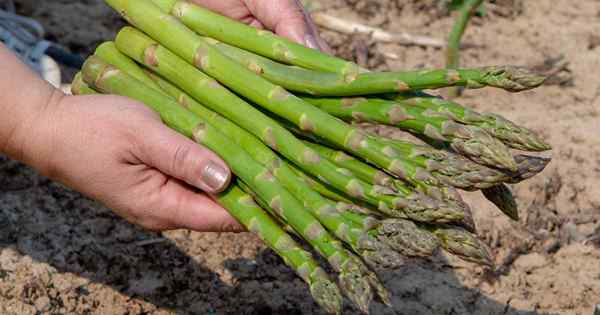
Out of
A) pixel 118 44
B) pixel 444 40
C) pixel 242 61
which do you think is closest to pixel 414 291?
pixel 242 61

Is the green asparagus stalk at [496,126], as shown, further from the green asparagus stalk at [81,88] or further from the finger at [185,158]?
the green asparagus stalk at [81,88]

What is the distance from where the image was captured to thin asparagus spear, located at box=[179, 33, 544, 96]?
2391mm

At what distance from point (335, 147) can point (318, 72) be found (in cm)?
27

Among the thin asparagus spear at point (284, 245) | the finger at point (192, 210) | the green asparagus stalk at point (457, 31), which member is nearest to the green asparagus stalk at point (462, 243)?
the thin asparagus spear at point (284, 245)

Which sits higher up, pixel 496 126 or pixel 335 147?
pixel 496 126

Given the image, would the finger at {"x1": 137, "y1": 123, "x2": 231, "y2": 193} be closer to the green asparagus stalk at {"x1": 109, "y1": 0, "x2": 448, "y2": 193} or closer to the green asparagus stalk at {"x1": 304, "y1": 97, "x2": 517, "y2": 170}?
the green asparagus stalk at {"x1": 109, "y1": 0, "x2": 448, "y2": 193}

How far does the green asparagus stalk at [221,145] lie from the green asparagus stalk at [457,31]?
220cm

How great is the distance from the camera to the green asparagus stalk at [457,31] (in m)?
4.39

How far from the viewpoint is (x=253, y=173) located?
2498mm

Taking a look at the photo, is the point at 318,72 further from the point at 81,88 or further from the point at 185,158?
the point at 81,88

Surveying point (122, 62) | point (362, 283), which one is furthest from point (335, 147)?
point (122, 62)

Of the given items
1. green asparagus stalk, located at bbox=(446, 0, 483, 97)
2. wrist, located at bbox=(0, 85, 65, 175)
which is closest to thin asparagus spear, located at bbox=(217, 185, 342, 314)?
wrist, located at bbox=(0, 85, 65, 175)

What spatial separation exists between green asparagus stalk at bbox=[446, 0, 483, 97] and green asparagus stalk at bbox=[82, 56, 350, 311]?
7.23 ft

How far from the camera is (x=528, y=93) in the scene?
481 centimetres
